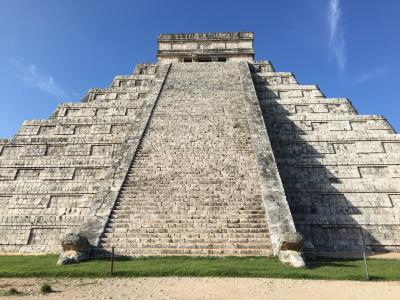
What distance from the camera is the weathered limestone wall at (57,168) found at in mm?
11852

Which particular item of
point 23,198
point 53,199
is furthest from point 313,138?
point 23,198

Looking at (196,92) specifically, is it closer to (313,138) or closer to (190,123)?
(190,123)

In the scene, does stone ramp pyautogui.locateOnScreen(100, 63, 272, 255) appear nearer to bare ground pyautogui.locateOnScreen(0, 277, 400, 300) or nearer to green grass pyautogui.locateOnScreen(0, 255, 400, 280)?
green grass pyautogui.locateOnScreen(0, 255, 400, 280)

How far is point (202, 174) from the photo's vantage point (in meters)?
11.9

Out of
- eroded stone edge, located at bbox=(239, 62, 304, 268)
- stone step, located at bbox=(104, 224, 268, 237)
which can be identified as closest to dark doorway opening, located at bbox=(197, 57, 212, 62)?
eroded stone edge, located at bbox=(239, 62, 304, 268)

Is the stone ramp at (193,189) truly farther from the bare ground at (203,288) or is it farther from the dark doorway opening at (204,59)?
the dark doorway opening at (204,59)

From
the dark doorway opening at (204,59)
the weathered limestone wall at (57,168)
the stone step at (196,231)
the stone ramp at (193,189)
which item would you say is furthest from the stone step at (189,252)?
the dark doorway opening at (204,59)

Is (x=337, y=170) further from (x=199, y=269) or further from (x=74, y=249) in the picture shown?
(x=74, y=249)

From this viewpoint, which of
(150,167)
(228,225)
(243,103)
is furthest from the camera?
(243,103)

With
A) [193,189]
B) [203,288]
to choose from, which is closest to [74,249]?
[203,288]

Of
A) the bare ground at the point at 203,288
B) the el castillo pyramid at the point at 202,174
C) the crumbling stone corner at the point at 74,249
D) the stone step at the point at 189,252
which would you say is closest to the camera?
the bare ground at the point at 203,288

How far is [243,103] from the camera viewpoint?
16.5m

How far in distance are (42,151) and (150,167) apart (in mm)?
5218

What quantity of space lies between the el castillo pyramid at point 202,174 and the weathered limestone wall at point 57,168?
0.04 metres
